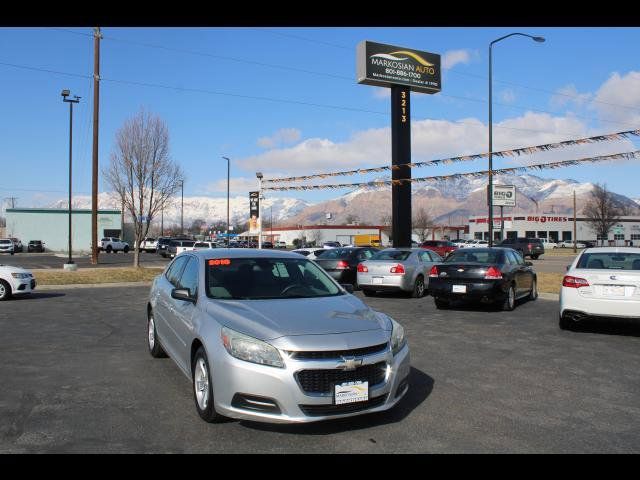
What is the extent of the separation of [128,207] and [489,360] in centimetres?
2108

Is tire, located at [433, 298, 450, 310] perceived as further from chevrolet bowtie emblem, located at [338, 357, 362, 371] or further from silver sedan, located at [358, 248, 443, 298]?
chevrolet bowtie emblem, located at [338, 357, 362, 371]

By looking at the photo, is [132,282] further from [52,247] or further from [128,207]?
[52,247]

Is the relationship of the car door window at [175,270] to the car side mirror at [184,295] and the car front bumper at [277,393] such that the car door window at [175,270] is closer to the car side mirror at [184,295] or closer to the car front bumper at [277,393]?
the car side mirror at [184,295]

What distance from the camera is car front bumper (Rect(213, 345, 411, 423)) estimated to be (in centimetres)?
434

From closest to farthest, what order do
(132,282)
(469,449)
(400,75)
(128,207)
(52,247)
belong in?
1. (469,449)
2. (132,282)
3. (128,207)
4. (400,75)
5. (52,247)

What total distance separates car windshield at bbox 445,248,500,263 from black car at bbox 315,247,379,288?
201 inches

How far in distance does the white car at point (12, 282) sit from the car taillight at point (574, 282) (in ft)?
43.4

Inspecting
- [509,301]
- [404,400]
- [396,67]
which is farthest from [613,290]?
[396,67]

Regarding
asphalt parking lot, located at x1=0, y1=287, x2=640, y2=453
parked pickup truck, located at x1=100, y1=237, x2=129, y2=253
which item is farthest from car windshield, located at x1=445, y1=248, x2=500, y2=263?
parked pickup truck, located at x1=100, y1=237, x2=129, y2=253

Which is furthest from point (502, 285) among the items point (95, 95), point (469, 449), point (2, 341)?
point (95, 95)

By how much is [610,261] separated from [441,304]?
14.3 feet

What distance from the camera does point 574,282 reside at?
9.41 m

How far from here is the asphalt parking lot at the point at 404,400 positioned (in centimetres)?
445
